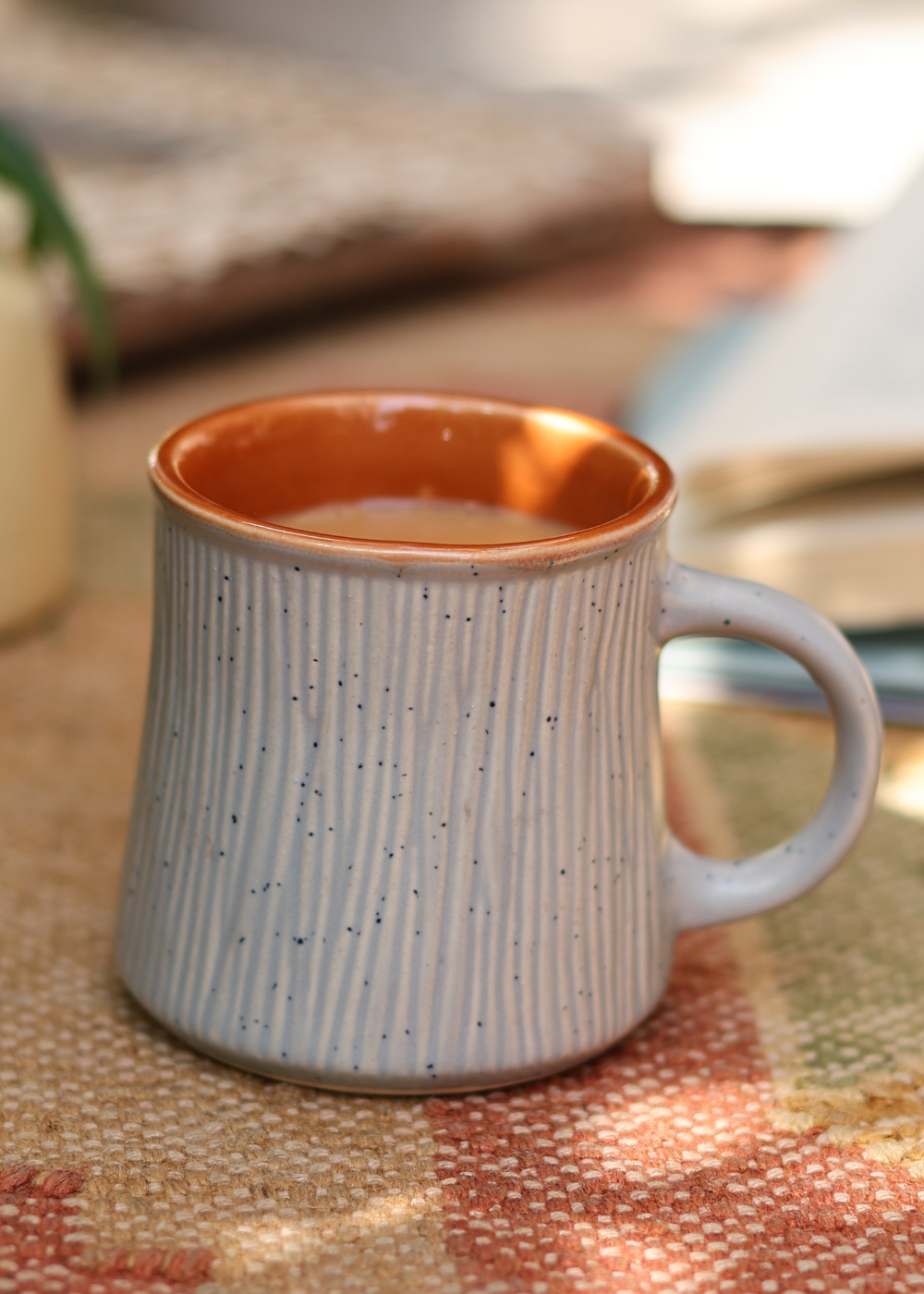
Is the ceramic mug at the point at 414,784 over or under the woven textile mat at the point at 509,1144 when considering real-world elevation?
over

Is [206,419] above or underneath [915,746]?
above

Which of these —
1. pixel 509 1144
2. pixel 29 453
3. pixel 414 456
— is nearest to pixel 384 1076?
pixel 509 1144

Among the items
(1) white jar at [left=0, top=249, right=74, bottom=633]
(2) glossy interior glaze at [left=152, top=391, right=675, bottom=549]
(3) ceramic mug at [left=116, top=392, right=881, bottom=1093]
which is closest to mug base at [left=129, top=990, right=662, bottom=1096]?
(3) ceramic mug at [left=116, top=392, right=881, bottom=1093]

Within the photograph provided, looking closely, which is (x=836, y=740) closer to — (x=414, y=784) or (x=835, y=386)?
(x=414, y=784)

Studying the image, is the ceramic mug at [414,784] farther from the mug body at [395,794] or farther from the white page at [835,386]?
the white page at [835,386]

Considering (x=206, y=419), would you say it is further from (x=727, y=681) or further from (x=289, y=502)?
(x=727, y=681)

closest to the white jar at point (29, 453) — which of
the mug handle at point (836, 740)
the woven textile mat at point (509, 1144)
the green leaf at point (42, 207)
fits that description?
the green leaf at point (42, 207)

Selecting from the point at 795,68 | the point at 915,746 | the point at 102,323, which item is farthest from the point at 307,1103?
the point at 795,68

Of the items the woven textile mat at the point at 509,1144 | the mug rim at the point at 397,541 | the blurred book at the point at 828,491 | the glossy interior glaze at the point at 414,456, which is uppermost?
A: the mug rim at the point at 397,541
